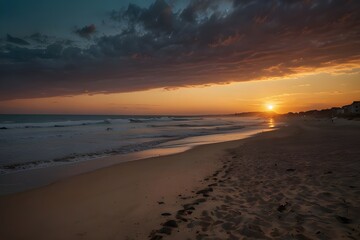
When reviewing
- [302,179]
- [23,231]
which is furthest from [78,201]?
[302,179]

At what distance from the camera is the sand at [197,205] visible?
4586mm

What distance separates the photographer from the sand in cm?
459

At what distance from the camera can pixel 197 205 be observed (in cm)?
588

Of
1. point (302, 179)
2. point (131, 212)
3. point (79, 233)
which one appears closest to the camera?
point (79, 233)

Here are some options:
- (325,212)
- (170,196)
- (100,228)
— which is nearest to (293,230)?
(325,212)

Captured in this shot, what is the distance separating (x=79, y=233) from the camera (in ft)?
15.6

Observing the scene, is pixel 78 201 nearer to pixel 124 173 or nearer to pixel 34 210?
pixel 34 210

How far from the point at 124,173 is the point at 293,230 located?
669cm

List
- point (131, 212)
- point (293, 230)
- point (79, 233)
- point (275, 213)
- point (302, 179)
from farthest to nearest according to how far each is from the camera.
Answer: point (302, 179) < point (131, 212) < point (275, 213) < point (79, 233) < point (293, 230)

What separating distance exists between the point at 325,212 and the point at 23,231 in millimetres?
6112

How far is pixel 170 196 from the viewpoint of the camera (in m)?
6.67

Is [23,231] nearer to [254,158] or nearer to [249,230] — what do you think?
[249,230]

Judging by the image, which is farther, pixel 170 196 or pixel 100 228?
pixel 170 196

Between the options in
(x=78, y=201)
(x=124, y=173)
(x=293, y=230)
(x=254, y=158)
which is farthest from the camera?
(x=254, y=158)
